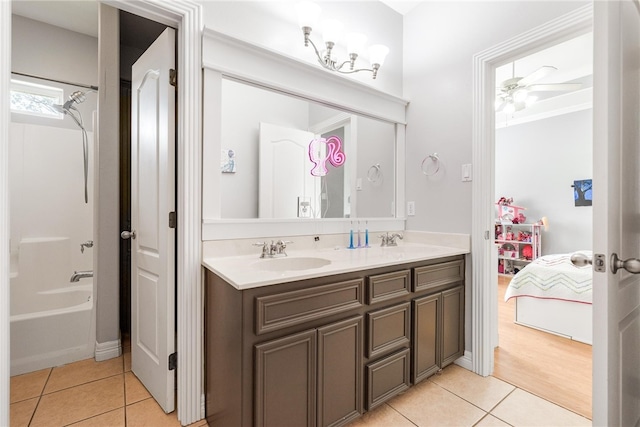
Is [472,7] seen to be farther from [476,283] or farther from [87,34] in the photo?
[87,34]

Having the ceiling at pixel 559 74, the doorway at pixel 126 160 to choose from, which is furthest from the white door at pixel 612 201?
the doorway at pixel 126 160

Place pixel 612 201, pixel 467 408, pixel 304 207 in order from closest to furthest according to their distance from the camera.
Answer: pixel 612 201 → pixel 467 408 → pixel 304 207

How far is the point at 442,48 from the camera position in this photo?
87.8 inches

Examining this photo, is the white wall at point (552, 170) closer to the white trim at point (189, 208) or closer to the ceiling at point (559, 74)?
the ceiling at point (559, 74)

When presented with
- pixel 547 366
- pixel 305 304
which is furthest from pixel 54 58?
pixel 547 366

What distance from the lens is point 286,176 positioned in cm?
204

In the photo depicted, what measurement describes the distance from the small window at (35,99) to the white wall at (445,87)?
303 centimetres

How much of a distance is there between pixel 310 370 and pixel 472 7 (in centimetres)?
255

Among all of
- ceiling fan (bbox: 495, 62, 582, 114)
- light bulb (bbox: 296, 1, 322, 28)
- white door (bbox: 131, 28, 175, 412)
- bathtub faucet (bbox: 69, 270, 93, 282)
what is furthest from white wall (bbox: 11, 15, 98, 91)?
ceiling fan (bbox: 495, 62, 582, 114)

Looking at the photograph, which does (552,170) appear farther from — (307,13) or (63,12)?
(63,12)

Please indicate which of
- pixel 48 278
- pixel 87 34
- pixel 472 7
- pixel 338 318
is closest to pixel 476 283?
pixel 338 318

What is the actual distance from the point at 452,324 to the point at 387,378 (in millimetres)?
663

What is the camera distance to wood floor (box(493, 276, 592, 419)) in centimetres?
175

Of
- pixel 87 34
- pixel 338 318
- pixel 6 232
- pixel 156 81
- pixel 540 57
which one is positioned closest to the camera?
pixel 6 232
